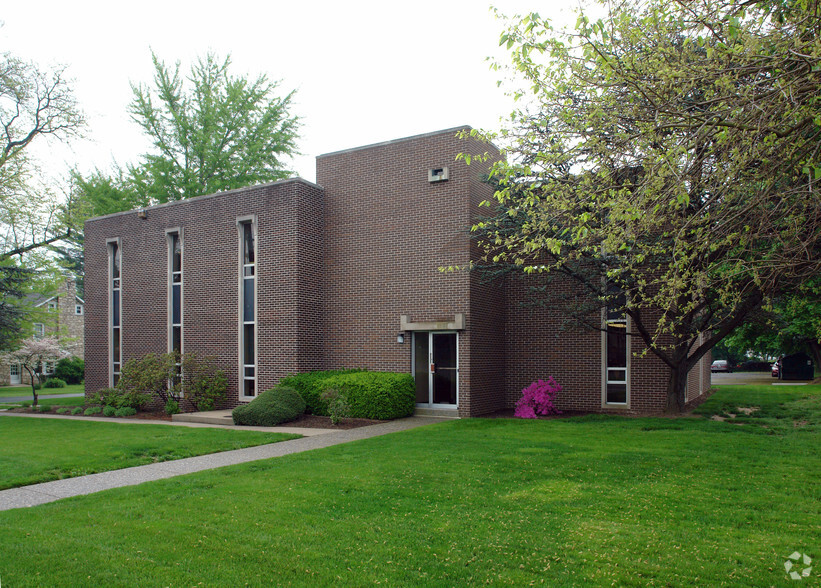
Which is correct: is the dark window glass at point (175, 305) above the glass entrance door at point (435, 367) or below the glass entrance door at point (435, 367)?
above

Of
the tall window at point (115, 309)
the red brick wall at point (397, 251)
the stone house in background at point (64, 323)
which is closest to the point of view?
the red brick wall at point (397, 251)

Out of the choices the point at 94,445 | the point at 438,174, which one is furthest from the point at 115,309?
the point at 438,174

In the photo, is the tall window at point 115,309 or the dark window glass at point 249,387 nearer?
the dark window glass at point 249,387

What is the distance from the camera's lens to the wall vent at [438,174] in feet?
50.8

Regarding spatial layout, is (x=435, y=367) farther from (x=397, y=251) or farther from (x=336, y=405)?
(x=397, y=251)

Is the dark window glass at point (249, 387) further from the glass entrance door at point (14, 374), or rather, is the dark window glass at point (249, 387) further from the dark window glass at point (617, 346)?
the glass entrance door at point (14, 374)

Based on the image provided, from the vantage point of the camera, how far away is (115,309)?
69.7 feet

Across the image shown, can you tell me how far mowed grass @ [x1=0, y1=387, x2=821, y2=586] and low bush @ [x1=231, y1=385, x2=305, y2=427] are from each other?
4969 mm

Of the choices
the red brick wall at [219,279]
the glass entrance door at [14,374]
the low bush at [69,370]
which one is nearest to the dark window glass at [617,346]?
the red brick wall at [219,279]

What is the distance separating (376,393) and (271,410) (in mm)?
2516

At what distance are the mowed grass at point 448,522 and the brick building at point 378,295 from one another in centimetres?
608

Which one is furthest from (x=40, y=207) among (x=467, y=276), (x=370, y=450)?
(x=370, y=450)

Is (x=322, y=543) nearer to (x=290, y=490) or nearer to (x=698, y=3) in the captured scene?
(x=290, y=490)

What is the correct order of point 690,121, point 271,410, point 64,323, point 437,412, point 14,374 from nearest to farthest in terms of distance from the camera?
point 690,121, point 271,410, point 437,412, point 14,374, point 64,323
